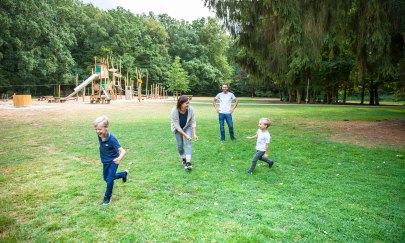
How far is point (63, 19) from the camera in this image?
44125 millimetres

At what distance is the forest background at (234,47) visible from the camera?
8.91 metres

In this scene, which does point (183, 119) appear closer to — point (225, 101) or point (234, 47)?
point (225, 101)

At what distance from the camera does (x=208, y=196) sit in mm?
4340

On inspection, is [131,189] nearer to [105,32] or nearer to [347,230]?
[347,230]

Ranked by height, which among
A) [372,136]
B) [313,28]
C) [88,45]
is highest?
[88,45]

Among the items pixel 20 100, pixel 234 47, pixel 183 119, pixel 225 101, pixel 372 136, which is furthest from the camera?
pixel 20 100

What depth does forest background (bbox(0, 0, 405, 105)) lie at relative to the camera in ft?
29.2

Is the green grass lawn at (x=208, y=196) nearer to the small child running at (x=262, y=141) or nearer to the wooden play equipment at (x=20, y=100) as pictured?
the small child running at (x=262, y=141)

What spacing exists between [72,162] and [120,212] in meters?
3.10

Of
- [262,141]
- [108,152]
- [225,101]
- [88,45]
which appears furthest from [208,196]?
[88,45]

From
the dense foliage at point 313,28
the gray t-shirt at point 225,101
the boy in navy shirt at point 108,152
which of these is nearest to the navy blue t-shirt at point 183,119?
the boy in navy shirt at point 108,152

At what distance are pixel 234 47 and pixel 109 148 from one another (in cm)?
947

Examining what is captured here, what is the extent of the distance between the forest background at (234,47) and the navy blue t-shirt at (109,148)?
649 centimetres

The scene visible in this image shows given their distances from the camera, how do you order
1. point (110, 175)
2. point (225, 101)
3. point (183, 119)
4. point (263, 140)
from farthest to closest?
point (225, 101), point (183, 119), point (263, 140), point (110, 175)
